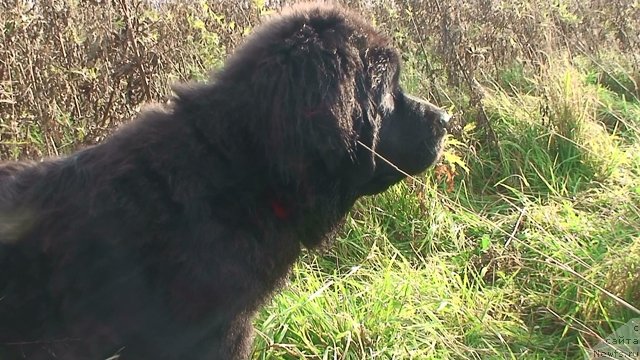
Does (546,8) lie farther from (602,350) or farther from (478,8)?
(602,350)

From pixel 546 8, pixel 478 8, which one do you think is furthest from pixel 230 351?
pixel 546 8

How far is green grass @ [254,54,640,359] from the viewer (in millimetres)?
2754

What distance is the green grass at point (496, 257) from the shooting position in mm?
2754

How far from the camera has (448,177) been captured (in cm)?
383

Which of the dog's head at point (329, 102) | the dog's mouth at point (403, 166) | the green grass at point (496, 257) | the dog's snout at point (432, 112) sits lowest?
the green grass at point (496, 257)

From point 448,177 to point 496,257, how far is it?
0.66m

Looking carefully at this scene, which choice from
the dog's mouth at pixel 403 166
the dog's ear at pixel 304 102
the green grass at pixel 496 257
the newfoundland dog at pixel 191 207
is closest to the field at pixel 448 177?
the green grass at pixel 496 257

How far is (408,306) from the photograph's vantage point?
115 inches

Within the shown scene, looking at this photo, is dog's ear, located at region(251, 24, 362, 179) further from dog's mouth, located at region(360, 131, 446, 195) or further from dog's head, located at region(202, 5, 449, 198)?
dog's mouth, located at region(360, 131, 446, 195)

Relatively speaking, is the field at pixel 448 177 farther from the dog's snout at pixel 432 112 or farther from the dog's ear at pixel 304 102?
the dog's ear at pixel 304 102

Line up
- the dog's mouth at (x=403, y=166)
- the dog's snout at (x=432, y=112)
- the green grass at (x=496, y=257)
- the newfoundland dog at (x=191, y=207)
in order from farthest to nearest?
the green grass at (x=496, y=257) < the dog's snout at (x=432, y=112) < the dog's mouth at (x=403, y=166) < the newfoundland dog at (x=191, y=207)

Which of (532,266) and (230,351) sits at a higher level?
(230,351)

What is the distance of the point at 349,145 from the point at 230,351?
2.64ft

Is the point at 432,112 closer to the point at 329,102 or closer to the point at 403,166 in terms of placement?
the point at 403,166
